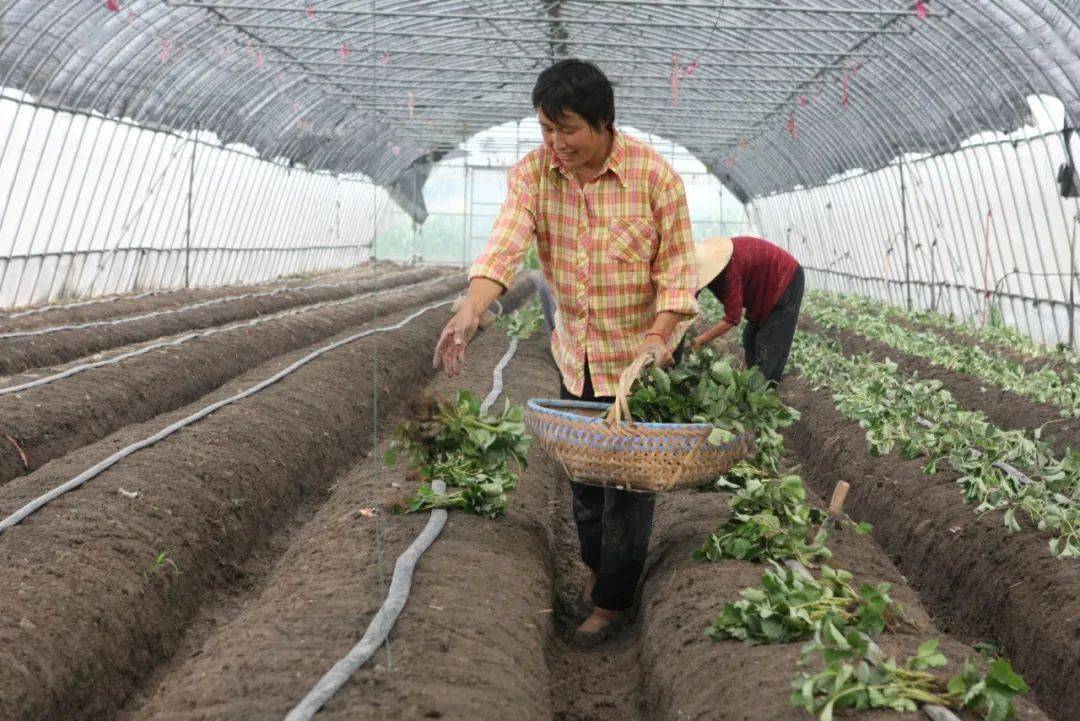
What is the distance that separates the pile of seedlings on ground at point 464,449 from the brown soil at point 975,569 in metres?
2.26

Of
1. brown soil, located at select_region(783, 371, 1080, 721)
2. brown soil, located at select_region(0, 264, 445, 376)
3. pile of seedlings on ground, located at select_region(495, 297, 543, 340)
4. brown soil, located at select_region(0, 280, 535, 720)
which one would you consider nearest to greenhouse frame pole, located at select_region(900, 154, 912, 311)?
pile of seedlings on ground, located at select_region(495, 297, 543, 340)

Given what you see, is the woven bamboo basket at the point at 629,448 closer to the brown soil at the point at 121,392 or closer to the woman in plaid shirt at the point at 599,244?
the woman in plaid shirt at the point at 599,244

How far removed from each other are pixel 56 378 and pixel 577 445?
6745 millimetres

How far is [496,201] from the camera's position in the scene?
1519 inches

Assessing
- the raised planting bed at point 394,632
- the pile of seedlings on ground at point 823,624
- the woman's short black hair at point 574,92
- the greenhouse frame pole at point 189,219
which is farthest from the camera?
the greenhouse frame pole at point 189,219

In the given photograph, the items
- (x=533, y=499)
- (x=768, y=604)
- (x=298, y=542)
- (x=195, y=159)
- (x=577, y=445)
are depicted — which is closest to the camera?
(x=768, y=604)

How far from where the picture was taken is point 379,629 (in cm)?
446

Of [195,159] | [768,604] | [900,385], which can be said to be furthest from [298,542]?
[195,159]

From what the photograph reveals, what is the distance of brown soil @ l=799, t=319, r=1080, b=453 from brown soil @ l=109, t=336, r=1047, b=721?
2.80 m

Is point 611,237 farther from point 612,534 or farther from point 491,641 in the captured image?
point 491,641

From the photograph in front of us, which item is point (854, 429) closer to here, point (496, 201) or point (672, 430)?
point (672, 430)

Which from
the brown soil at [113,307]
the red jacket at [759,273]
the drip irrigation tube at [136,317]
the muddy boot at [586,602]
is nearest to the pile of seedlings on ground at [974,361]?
the red jacket at [759,273]

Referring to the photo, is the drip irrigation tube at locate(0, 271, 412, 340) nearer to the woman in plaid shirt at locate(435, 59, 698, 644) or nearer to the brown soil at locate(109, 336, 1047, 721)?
the brown soil at locate(109, 336, 1047, 721)

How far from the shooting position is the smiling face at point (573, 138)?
16.0 feet
